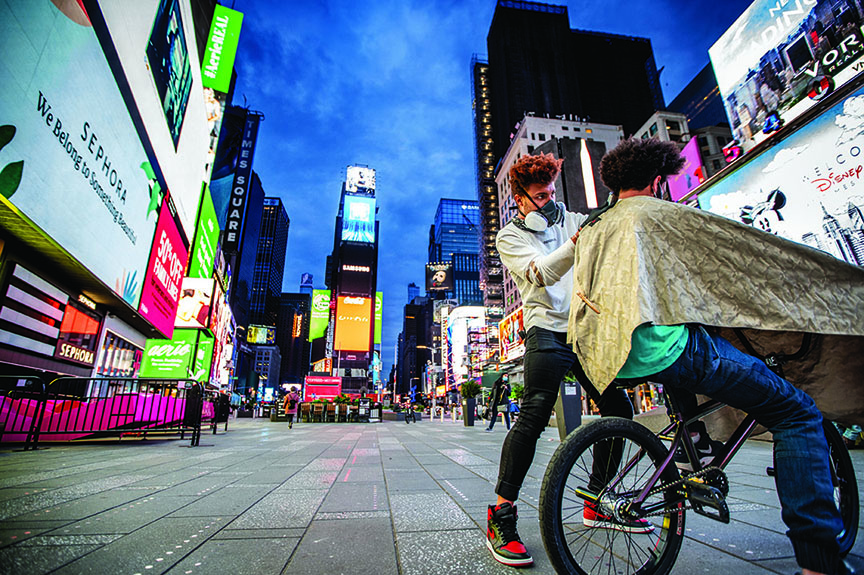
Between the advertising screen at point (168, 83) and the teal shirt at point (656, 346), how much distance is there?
11.8m

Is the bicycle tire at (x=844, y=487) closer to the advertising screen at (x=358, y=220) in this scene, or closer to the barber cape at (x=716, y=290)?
the barber cape at (x=716, y=290)

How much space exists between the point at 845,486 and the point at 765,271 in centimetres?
104

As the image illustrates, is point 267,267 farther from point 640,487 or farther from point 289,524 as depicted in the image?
point 640,487

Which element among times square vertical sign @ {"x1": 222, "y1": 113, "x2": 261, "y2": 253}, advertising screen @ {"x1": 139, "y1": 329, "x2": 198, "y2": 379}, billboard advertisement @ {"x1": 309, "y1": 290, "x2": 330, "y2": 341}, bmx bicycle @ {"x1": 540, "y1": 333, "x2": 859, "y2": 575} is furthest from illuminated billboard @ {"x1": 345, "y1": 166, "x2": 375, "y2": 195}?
bmx bicycle @ {"x1": 540, "y1": 333, "x2": 859, "y2": 575}

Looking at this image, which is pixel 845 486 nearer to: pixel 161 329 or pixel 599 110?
pixel 161 329

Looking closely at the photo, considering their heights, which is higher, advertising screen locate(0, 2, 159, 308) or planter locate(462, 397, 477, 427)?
advertising screen locate(0, 2, 159, 308)

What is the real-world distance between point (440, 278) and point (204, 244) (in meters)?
65.6

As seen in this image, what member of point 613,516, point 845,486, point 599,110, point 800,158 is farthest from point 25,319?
point 599,110

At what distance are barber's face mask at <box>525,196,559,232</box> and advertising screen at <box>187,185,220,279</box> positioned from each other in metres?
23.3

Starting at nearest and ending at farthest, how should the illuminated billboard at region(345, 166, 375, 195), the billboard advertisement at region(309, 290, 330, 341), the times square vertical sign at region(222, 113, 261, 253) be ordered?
the times square vertical sign at region(222, 113, 261, 253), the billboard advertisement at region(309, 290, 330, 341), the illuminated billboard at region(345, 166, 375, 195)

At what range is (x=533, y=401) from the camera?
1.84 meters

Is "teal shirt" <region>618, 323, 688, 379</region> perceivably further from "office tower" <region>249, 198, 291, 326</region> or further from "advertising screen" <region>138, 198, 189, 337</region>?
"office tower" <region>249, 198, 291, 326</region>

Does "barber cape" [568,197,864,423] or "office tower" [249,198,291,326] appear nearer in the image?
"barber cape" [568,197,864,423]

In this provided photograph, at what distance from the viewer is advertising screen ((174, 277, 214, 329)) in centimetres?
2053
